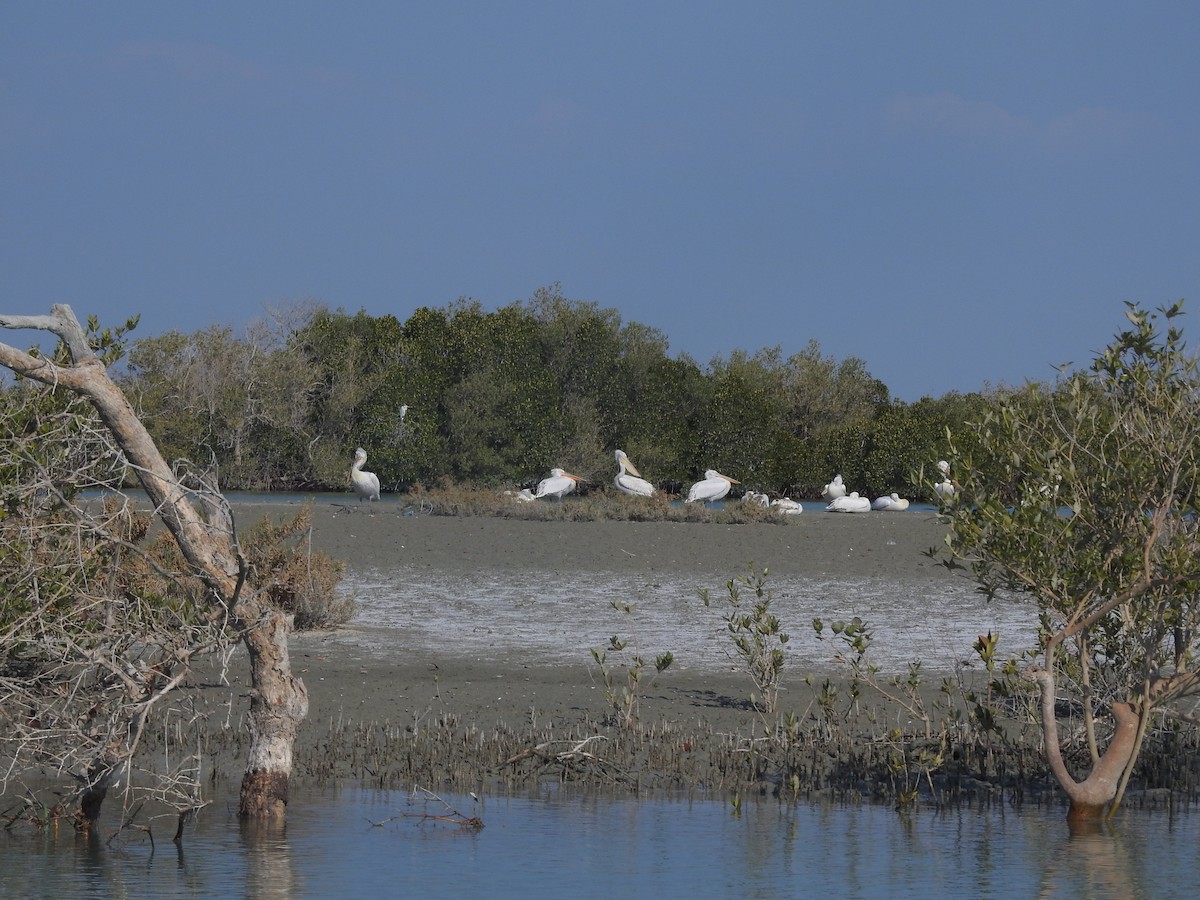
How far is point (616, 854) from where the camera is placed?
870 cm

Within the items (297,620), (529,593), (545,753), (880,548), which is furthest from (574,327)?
(545,753)

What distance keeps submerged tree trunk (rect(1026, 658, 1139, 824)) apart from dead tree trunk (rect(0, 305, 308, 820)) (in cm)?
414

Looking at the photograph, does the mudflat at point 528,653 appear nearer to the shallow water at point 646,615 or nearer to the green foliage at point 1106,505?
the shallow water at point 646,615

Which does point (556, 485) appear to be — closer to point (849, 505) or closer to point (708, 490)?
point (708, 490)

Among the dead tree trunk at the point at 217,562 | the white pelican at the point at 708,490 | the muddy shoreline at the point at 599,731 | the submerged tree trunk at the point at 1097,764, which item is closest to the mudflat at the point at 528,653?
the muddy shoreline at the point at 599,731

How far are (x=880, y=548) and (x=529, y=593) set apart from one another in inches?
271

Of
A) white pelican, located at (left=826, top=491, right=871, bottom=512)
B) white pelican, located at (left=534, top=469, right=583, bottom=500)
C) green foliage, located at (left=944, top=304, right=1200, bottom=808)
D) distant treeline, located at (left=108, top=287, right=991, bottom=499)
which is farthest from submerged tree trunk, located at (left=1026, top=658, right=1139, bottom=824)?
distant treeline, located at (left=108, top=287, right=991, bottom=499)

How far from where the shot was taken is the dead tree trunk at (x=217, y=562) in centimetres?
815

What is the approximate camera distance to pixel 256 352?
49.4 metres

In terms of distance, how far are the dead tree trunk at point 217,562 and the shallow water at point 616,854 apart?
1.22 feet

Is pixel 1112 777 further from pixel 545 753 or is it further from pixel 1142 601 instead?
pixel 545 753

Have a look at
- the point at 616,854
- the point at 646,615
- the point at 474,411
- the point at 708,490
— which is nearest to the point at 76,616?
the point at 616,854

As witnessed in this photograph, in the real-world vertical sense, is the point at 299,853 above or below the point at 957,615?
below

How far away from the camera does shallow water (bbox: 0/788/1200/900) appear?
8031mm
